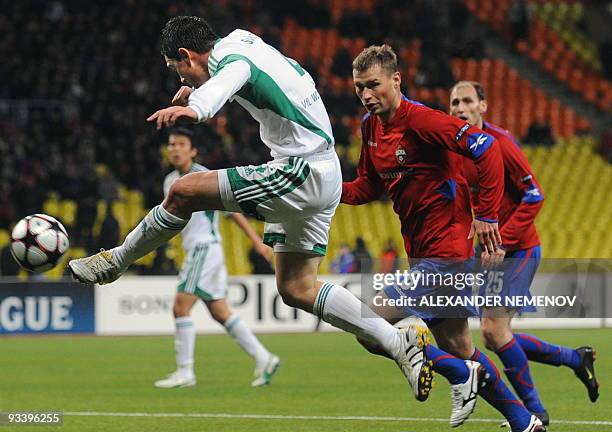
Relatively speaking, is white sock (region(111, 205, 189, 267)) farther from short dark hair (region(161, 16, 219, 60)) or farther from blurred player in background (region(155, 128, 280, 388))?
blurred player in background (region(155, 128, 280, 388))

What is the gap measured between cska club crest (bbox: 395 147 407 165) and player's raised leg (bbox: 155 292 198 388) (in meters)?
4.46

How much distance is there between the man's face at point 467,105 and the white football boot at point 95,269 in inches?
100

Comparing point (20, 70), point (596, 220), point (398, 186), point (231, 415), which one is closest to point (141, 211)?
point (20, 70)

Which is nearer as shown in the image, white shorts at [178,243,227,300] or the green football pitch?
the green football pitch

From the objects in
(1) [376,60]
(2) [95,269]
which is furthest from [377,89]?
(2) [95,269]

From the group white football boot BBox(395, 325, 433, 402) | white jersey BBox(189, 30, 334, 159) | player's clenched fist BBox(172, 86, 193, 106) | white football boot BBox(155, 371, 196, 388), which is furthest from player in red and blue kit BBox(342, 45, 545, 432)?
white football boot BBox(155, 371, 196, 388)

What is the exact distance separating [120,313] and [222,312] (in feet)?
23.7

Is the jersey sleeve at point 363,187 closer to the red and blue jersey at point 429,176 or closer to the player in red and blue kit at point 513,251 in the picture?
the red and blue jersey at point 429,176

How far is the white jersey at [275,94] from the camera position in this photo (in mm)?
5777

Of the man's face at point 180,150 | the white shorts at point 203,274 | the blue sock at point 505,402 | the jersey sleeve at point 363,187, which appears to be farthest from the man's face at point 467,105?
the white shorts at point 203,274

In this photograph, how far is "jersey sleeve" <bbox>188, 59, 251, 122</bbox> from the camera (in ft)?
17.1

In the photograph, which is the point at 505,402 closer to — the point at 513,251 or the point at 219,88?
the point at 513,251

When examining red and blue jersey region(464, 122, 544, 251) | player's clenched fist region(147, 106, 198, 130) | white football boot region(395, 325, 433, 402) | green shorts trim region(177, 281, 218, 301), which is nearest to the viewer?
player's clenched fist region(147, 106, 198, 130)

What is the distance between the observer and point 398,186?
6.64m
